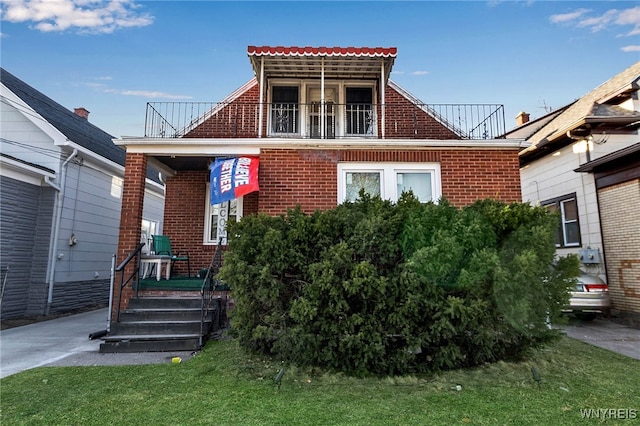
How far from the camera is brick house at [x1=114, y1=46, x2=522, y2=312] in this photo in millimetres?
7344

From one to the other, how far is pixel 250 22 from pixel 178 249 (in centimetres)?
682

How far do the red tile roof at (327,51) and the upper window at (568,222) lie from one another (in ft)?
21.6

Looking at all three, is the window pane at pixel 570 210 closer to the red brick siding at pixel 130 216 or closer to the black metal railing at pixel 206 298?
the black metal railing at pixel 206 298

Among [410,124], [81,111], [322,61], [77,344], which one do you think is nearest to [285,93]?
[322,61]

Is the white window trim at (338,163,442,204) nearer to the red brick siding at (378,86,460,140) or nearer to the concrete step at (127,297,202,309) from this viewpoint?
the red brick siding at (378,86,460,140)

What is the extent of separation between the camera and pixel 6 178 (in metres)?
8.28

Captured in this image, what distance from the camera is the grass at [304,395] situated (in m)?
3.21

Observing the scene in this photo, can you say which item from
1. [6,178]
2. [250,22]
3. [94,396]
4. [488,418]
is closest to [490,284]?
[488,418]

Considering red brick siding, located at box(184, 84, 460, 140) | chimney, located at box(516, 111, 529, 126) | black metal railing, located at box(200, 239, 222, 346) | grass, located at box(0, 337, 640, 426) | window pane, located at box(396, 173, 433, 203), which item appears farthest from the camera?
chimney, located at box(516, 111, 529, 126)

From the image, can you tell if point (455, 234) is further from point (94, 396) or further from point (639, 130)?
point (639, 130)

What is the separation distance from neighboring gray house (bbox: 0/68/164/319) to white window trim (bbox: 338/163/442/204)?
7.66 m

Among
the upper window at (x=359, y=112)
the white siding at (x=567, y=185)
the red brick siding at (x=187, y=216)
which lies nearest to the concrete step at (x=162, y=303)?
the red brick siding at (x=187, y=216)

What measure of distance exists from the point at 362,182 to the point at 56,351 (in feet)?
20.7

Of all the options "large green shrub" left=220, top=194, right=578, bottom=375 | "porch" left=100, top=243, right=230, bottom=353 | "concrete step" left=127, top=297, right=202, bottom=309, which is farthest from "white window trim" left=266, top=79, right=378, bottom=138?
"large green shrub" left=220, top=194, right=578, bottom=375
